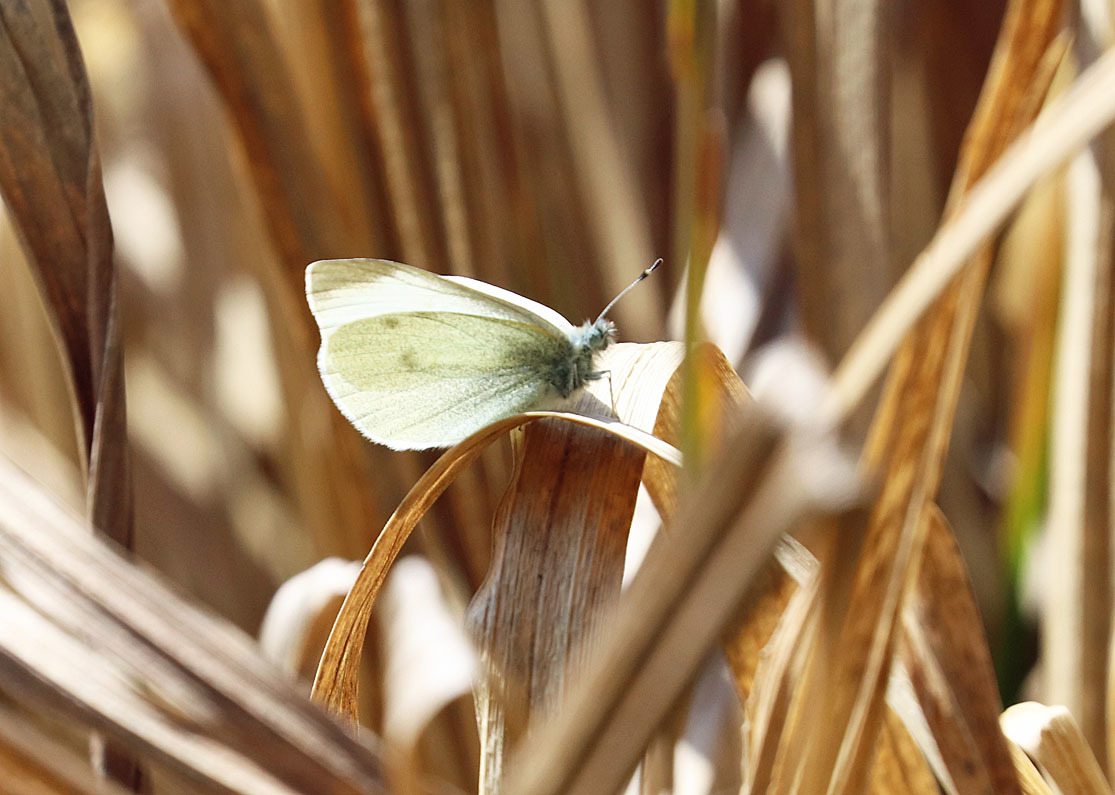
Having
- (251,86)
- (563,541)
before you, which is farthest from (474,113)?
(563,541)

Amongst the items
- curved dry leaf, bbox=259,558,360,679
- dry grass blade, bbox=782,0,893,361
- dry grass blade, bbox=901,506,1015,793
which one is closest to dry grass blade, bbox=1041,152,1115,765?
dry grass blade, bbox=782,0,893,361

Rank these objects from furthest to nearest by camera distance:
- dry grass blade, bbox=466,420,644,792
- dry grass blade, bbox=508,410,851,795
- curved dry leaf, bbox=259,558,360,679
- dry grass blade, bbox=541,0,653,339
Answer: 1. dry grass blade, bbox=541,0,653,339
2. curved dry leaf, bbox=259,558,360,679
3. dry grass blade, bbox=466,420,644,792
4. dry grass blade, bbox=508,410,851,795

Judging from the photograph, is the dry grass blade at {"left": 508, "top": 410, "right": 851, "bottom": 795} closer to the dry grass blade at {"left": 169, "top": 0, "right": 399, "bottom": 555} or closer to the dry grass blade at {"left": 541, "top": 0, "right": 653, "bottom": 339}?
the dry grass blade at {"left": 169, "top": 0, "right": 399, "bottom": 555}

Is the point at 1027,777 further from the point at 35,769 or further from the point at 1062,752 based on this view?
the point at 35,769

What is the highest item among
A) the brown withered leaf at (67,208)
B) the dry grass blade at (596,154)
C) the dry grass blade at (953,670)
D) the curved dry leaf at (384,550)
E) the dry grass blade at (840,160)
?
the dry grass blade at (596,154)

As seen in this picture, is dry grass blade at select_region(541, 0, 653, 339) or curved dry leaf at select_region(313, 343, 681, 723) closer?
curved dry leaf at select_region(313, 343, 681, 723)

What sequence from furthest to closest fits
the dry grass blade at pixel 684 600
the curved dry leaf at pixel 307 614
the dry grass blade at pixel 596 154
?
the dry grass blade at pixel 596 154 < the curved dry leaf at pixel 307 614 < the dry grass blade at pixel 684 600

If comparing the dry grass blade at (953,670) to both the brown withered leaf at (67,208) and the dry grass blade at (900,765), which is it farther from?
the brown withered leaf at (67,208)

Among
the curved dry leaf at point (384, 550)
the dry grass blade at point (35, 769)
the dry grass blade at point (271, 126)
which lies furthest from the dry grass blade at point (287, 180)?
the dry grass blade at point (35, 769)
